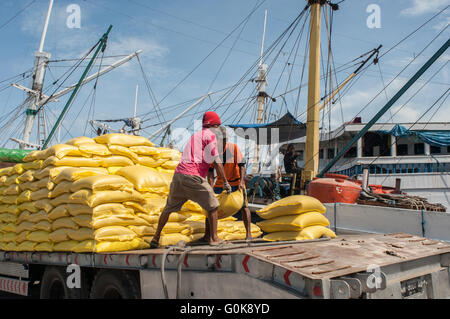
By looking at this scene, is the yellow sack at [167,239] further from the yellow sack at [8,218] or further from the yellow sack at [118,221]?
the yellow sack at [8,218]

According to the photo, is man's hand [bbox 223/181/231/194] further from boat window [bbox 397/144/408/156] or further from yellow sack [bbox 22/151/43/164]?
boat window [bbox 397/144/408/156]

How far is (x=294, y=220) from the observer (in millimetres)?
4246

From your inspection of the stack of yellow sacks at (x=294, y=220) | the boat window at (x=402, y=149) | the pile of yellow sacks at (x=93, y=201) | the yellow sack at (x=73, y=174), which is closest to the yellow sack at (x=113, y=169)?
the pile of yellow sacks at (x=93, y=201)

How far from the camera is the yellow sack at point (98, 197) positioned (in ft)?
13.3

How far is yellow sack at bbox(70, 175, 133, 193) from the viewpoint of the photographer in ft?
13.7

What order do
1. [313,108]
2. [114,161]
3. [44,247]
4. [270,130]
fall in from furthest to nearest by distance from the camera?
[270,130] → [313,108] → [114,161] → [44,247]

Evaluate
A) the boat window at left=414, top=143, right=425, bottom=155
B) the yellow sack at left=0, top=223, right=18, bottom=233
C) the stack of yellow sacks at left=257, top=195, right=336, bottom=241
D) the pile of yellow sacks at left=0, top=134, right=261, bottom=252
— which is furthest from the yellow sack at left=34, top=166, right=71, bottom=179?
the boat window at left=414, top=143, right=425, bottom=155

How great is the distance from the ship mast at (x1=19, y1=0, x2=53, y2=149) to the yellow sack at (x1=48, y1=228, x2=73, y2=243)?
27750 millimetres

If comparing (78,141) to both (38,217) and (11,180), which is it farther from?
(11,180)

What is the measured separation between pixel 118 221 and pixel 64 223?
0.70 metres

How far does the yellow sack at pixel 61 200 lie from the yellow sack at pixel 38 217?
226 millimetres

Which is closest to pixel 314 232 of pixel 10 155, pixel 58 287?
pixel 58 287
